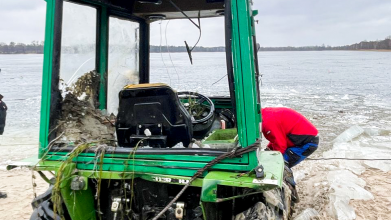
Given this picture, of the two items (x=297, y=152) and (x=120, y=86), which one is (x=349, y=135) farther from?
(x=120, y=86)

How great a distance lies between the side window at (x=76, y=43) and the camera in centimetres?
336

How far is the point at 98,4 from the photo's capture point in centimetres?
406

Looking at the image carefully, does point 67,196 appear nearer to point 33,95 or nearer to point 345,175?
point 345,175

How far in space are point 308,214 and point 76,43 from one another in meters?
3.38

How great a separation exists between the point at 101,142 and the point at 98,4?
1.47m

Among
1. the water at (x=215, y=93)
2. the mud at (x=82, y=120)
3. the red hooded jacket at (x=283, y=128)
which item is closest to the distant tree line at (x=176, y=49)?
the water at (x=215, y=93)

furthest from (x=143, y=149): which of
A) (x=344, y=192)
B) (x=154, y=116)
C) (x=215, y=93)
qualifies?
(x=215, y=93)

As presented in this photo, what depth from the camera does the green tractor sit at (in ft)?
8.82

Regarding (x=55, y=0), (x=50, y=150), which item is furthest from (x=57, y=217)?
(x=55, y=0)

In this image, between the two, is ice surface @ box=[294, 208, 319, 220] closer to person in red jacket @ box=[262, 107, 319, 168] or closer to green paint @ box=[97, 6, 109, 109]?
person in red jacket @ box=[262, 107, 319, 168]

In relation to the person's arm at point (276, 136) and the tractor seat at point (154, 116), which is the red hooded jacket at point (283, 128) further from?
the tractor seat at point (154, 116)

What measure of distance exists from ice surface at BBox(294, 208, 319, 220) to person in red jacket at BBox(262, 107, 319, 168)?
67 centimetres

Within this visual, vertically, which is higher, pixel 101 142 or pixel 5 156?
pixel 101 142

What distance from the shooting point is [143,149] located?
2996mm
